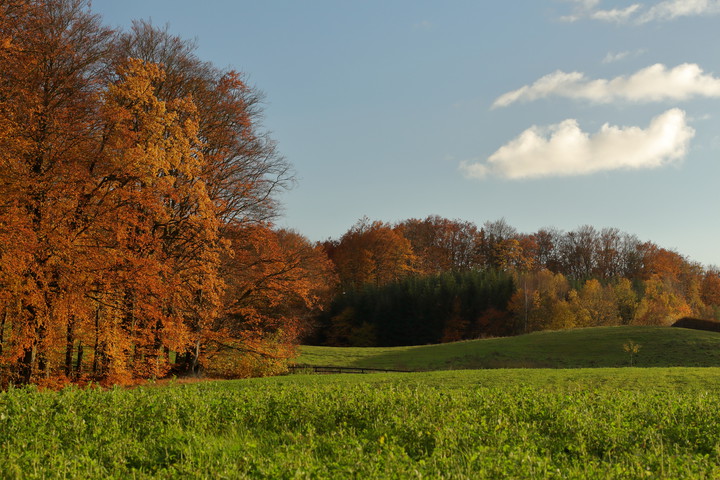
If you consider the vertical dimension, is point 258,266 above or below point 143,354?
above

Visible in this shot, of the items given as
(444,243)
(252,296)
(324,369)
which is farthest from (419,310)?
(252,296)

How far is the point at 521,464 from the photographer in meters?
6.25

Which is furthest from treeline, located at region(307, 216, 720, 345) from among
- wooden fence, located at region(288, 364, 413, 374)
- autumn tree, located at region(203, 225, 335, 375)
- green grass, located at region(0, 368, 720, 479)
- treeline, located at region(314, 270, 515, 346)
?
green grass, located at region(0, 368, 720, 479)

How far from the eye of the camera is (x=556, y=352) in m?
46.0

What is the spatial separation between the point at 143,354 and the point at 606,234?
88.2 metres

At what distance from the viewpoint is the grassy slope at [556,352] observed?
134ft

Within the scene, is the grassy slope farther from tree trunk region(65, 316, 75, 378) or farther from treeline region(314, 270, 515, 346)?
tree trunk region(65, 316, 75, 378)

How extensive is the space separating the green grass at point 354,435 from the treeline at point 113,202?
910cm

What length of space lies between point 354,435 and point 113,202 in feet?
52.6

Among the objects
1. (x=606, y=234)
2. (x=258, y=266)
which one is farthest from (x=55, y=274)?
(x=606, y=234)

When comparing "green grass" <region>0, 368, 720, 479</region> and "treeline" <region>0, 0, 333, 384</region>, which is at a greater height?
"treeline" <region>0, 0, 333, 384</region>

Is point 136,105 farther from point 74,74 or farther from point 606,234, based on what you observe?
point 606,234

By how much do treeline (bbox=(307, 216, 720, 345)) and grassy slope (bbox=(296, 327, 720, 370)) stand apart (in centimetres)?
1713

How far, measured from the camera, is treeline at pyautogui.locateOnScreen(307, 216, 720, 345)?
69188mm
